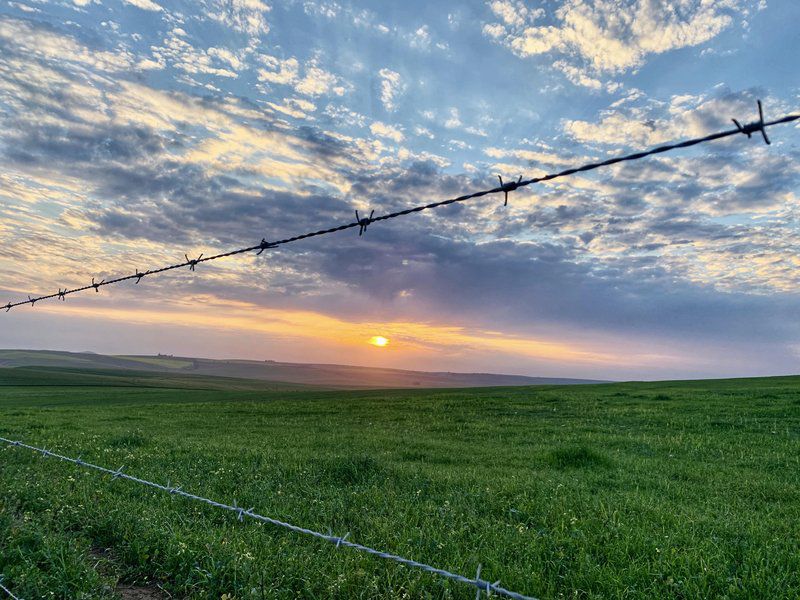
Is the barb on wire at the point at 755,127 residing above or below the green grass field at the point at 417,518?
above

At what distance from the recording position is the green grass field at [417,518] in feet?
15.8

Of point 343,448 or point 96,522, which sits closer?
point 96,522

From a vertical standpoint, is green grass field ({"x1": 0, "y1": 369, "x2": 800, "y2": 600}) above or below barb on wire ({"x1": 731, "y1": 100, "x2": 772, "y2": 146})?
below

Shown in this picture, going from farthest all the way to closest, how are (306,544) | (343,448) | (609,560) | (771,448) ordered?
(343,448) → (771,448) → (306,544) → (609,560)

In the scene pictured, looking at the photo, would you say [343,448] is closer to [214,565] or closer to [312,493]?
[312,493]

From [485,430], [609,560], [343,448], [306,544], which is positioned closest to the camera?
[609,560]

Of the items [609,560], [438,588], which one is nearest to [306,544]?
[438,588]

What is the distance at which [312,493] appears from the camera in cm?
791

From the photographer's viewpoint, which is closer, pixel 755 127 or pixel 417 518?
pixel 755 127

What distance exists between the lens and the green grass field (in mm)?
4812

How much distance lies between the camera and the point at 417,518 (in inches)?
260

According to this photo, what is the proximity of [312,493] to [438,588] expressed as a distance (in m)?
3.70

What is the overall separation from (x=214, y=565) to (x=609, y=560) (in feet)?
14.0

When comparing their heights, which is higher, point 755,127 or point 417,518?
point 755,127
